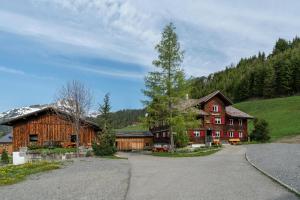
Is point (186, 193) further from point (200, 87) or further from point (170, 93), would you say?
point (200, 87)

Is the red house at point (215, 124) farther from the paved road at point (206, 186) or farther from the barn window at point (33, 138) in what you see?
the paved road at point (206, 186)

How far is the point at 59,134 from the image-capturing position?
49.1 metres

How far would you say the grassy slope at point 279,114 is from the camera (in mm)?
A: 73812

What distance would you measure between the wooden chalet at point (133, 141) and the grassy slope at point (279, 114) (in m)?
22.1

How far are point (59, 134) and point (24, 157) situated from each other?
33.5 ft

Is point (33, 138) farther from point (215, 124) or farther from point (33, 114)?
point (215, 124)

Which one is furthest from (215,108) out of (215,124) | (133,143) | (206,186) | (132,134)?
(206,186)

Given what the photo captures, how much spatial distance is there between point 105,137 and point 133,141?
2437 centimetres

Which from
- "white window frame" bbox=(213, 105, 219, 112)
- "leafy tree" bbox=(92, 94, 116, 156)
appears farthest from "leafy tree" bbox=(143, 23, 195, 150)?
"white window frame" bbox=(213, 105, 219, 112)

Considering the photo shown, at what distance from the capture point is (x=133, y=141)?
218ft

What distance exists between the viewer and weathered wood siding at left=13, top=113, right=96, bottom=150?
1911 inches

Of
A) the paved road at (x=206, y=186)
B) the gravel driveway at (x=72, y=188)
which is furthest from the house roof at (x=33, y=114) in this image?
the paved road at (x=206, y=186)

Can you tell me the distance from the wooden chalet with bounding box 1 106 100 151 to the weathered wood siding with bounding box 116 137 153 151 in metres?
15.6

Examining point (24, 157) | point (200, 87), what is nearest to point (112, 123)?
point (24, 157)
